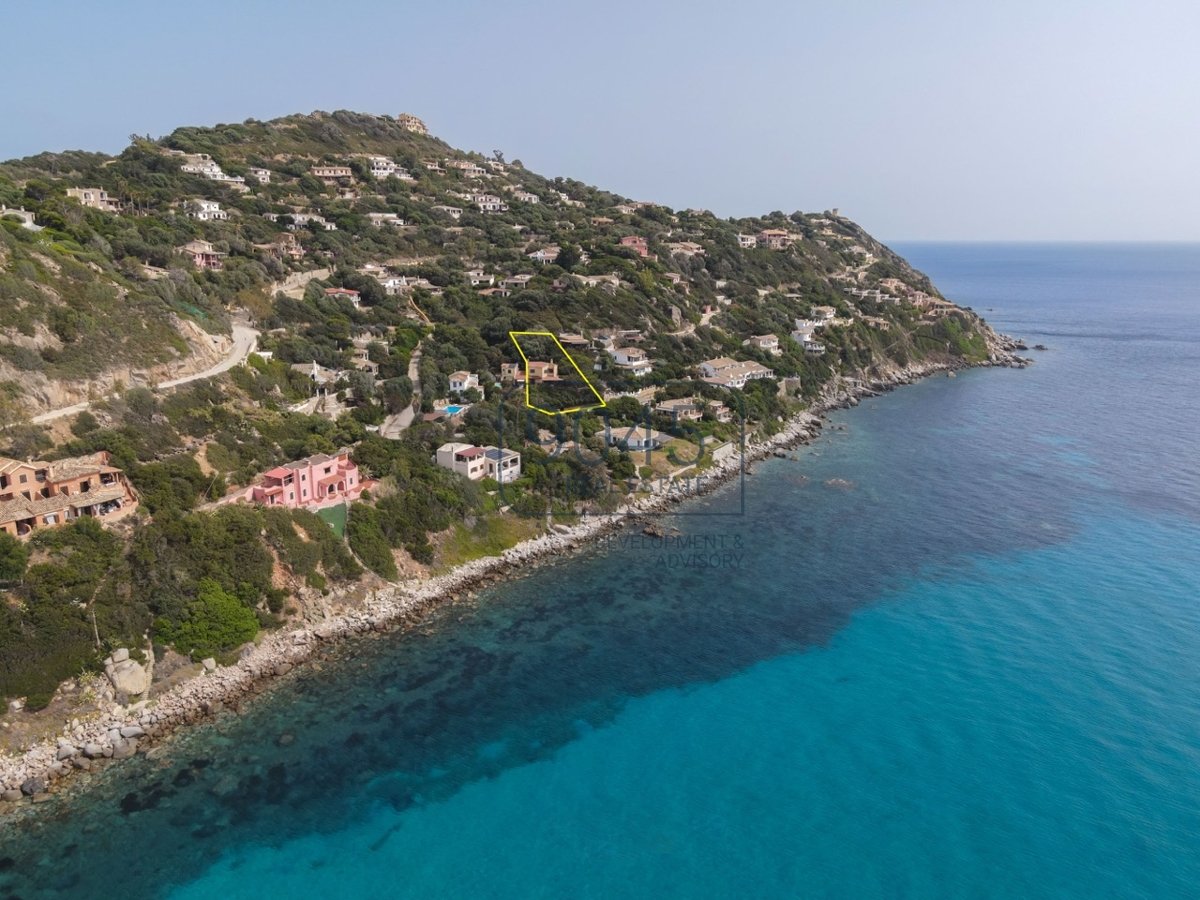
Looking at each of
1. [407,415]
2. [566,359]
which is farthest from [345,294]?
[566,359]

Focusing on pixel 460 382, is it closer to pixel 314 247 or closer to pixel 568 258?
pixel 314 247

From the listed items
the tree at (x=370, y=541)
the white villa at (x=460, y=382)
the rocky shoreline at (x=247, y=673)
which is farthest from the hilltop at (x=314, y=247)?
the rocky shoreline at (x=247, y=673)

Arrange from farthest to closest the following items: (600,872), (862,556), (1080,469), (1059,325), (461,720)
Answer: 1. (1059,325)
2. (1080,469)
3. (862,556)
4. (461,720)
5. (600,872)

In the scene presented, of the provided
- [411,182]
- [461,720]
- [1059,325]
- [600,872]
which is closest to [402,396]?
[461,720]

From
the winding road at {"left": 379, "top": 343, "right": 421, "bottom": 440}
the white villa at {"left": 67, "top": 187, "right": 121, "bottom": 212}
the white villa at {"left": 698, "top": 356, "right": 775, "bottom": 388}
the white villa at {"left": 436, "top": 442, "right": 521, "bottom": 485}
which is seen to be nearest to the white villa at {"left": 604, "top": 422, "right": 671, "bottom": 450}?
the white villa at {"left": 436, "top": 442, "right": 521, "bottom": 485}

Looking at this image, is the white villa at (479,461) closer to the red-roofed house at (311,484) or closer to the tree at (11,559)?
the red-roofed house at (311,484)

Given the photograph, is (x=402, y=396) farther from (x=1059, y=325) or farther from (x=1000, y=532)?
(x=1059, y=325)
